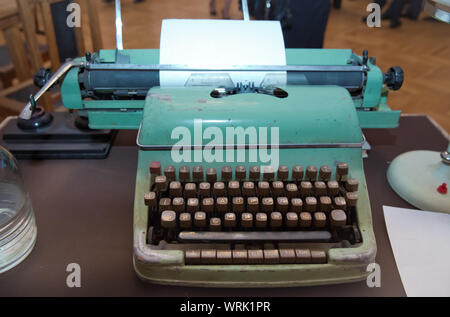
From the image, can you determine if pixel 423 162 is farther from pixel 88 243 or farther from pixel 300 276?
pixel 88 243

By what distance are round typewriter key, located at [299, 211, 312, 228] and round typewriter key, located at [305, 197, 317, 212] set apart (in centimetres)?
1

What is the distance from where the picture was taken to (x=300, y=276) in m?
0.84

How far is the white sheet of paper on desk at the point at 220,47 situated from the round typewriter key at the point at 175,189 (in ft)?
1.05

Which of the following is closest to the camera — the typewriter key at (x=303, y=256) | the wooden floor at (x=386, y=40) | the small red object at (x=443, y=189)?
the typewriter key at (x=303, y=256)

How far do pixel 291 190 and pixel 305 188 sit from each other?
0.03 m

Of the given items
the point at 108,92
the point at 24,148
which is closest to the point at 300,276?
the point at 108,92

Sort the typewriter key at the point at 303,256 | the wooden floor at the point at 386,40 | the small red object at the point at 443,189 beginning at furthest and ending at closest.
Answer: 1. the wooden floor at the point at 386,40
2. the small red object at the point at 443,189
3. the typewriter key at the point at 303,256

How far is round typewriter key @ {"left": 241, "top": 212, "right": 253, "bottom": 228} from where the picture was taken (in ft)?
2.81

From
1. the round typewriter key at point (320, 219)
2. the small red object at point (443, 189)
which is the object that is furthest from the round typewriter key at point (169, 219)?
the small red object at point (443, 189)

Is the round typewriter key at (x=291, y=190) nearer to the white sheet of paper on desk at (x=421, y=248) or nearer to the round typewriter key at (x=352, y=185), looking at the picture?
the round typewriter key at (x=352, y=185)

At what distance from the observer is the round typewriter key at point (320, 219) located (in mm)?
854

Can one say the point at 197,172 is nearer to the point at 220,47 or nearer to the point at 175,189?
the point at 175,189

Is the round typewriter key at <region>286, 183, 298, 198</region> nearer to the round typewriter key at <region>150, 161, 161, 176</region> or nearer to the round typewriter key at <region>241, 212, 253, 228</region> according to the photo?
the round typewriter key at <region>241, 212, 253, 228</region>

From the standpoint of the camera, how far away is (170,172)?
0.91m
